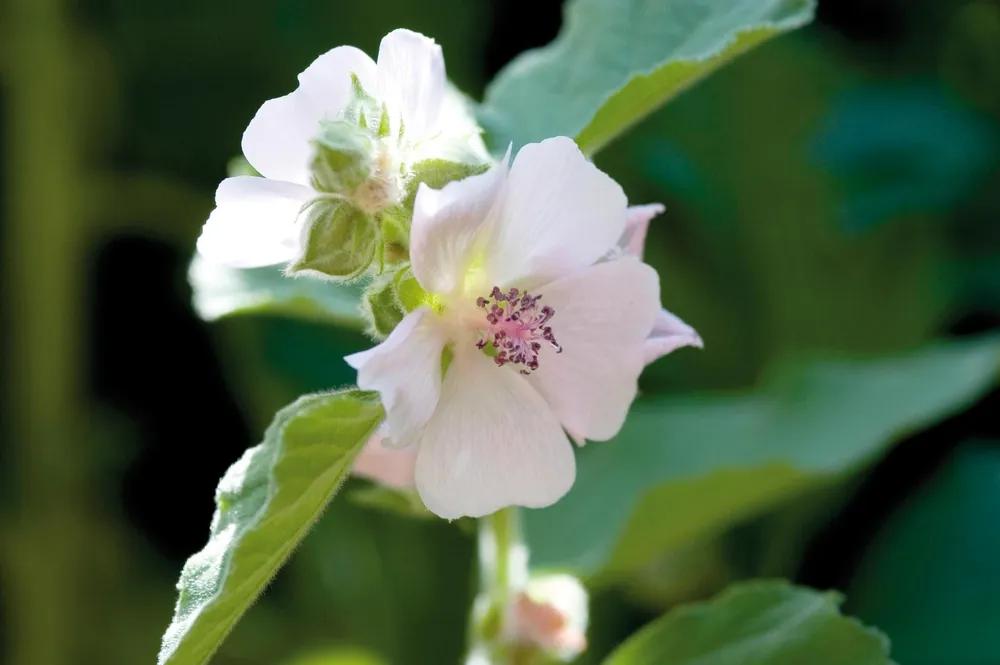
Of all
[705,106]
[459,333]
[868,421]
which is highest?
[459,333]

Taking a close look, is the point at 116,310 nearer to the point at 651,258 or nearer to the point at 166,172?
the point at 166,172

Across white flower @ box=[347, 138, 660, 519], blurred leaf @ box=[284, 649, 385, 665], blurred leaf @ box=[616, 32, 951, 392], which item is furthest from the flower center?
blurred leaf @ box=[616, 32, 951, 392]

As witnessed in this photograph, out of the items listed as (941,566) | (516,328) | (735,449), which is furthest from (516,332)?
(941,566)

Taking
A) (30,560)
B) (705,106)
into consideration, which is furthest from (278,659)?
(705,106)

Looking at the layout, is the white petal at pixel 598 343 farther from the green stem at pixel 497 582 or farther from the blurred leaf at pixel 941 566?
the blurred leaf at pixel 941 566

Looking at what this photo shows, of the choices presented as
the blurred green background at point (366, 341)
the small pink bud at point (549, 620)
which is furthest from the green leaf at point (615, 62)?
the blurred green background at point (366, 341)

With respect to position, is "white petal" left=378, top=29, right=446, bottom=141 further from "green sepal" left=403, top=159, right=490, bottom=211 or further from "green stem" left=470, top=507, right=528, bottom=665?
"green stem" left=470, top=507, right=528, bottom=665
